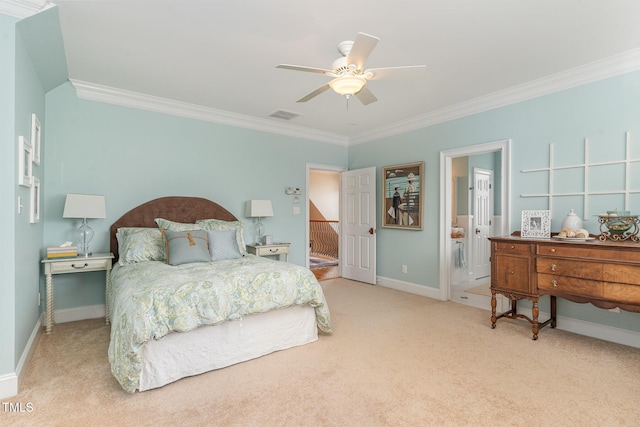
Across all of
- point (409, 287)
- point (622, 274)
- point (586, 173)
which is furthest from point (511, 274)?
point (409, 287)

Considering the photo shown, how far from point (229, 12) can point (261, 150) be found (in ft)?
9.47

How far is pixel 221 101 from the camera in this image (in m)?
4.32

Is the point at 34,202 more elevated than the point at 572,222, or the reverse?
the point at 34,202

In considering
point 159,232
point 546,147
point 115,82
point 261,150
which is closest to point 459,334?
point 546,147

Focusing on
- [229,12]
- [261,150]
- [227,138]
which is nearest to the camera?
[229,12]

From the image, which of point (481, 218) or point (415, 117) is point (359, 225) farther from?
point (481, 218)

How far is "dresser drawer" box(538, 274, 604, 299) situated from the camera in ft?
9.32

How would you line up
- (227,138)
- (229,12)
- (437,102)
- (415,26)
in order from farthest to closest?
1. (227,138)
2. (437,102)
3. (415,26)
4. (229,12)

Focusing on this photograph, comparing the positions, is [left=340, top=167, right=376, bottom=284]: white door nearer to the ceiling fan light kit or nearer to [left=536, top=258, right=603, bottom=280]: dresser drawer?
[left=536, top=258, right=603, bottom=280]: dresser drawer

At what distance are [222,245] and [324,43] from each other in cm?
232

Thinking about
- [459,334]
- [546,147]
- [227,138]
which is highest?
[227,138]

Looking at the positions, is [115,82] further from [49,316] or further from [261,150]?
[49,316]

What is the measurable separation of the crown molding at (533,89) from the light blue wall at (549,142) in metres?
0.06

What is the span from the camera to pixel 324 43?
280cm
